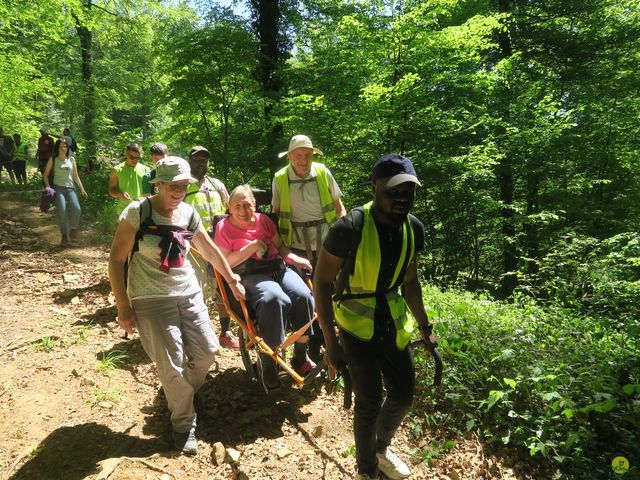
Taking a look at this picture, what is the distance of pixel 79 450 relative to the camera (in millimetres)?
3271

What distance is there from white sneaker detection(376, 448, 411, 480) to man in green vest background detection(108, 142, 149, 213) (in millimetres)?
5086

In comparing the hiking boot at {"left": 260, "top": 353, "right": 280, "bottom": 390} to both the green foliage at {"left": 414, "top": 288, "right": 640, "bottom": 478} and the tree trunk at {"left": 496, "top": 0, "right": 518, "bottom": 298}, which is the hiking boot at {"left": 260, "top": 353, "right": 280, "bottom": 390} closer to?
the green foliage at {"left": 414, "top": 288, "right": 640, "bottom": 478}

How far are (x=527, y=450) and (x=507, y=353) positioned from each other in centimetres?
80

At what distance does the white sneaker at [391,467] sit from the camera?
296cm

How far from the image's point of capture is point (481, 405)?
11.8 feet

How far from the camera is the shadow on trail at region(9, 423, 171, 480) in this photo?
3.01 metres

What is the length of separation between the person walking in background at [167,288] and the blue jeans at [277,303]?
505mm

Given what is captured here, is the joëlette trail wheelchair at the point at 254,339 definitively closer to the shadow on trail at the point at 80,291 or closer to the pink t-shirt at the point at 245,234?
the pink t-shirt at the point at 245,234

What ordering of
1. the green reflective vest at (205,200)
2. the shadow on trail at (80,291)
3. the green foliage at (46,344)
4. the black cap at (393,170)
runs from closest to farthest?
the black cap at (393,170) → the green foliage at (46,344) → the green reflective vest at (205,200) → the shadow on trail at (80,291)

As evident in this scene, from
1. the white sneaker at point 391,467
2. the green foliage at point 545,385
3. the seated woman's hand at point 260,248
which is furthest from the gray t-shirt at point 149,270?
the green foliage at point 545,385

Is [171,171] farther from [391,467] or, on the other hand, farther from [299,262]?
[391,467]

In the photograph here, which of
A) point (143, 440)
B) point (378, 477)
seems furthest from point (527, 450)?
point (143, 440)

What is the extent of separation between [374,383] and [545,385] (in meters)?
1.89

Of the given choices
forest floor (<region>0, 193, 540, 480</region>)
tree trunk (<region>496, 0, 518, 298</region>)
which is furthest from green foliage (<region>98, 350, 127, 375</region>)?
tree trunk (<region>496, 0, 518, 298</region>)
